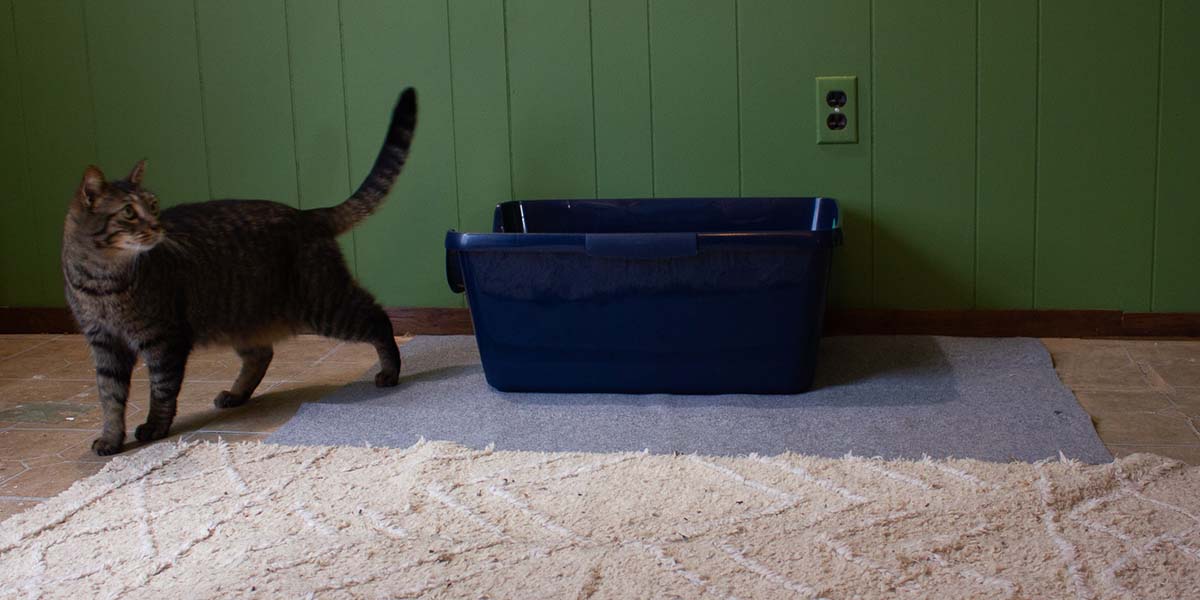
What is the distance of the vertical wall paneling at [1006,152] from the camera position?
2.77 metres

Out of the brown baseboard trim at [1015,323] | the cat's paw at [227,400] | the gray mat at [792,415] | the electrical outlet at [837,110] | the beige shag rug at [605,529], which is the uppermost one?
the electrical outlet at [837,110]

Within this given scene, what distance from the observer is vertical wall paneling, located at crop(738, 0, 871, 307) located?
283 cm

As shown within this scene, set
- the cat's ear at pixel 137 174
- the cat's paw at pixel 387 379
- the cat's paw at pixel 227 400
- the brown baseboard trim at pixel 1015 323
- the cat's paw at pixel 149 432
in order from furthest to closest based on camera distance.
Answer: the brown baseboard trim at pixel 1015 323, the cat's paw at pixel 387 379, the cat's paw at pixel 227 400, the cat's paw at pixel 149 432, the cat's ear at pixel 137 174

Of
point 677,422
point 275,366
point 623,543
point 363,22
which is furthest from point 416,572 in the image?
point 363,22

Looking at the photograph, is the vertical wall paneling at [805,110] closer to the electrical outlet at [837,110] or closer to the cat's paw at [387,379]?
the electrical outlet at [837,110]

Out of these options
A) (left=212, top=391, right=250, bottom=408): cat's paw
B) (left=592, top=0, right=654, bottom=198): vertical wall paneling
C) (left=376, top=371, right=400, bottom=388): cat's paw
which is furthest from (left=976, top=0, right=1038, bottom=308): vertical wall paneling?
(left=212, top=391, right=250, bottom=408): cat's paw

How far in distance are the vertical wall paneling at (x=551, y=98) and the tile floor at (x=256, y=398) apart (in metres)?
0.63

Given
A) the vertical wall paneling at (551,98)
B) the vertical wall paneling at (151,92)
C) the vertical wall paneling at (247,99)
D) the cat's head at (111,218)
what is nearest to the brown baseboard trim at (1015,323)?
the vertical wall paneling at (551,98)

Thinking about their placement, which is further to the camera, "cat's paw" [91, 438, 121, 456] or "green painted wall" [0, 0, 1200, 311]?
"green painted wall" [0, 0, 1200, 311]

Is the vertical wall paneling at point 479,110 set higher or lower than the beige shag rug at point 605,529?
higher

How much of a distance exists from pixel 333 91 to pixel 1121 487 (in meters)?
2.22

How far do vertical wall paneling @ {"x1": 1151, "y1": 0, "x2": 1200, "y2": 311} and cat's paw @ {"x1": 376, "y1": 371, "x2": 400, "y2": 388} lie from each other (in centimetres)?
193

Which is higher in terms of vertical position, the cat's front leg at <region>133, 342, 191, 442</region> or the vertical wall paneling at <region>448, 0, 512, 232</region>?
the vertical wall paneling at <region>448, 0, 512, 232</region>

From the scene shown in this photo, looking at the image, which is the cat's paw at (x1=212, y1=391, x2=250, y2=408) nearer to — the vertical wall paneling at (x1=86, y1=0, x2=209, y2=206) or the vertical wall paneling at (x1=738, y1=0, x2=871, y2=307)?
the vertical wall paneling at (x1=86, y1=0, x2=209, y2=206)
